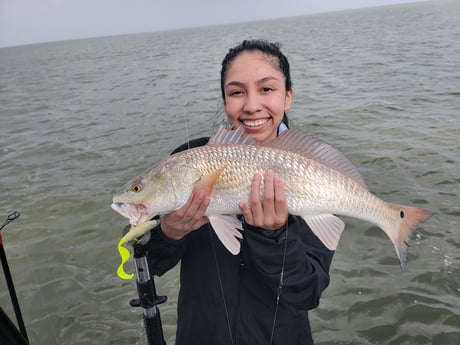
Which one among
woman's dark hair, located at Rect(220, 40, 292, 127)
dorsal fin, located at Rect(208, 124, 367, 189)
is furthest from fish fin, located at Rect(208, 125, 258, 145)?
woman's dark hair, located at Rect(220, 40, 292, 127)

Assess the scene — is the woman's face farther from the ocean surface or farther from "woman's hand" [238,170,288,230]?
the ocean surface

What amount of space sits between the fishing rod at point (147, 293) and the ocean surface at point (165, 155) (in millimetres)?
2135

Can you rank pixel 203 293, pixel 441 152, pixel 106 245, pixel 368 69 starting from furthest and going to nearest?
pixel 368 69 < pixel 441 152 < pixel 106 245 < pixel 203 293

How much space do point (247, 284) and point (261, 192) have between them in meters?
0.65

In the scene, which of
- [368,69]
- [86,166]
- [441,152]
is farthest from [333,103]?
[86,166]

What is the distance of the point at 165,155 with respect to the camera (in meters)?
9.59

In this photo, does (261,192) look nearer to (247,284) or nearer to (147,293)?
(247,284)

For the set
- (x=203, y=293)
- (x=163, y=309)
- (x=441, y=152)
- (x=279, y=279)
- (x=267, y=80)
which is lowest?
(x=163, y=309)

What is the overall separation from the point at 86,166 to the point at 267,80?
25.8 ft

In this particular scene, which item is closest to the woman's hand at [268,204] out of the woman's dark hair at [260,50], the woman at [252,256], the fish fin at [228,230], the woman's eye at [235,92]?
the woman at [252,256]

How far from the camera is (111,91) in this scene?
1983 centimetres

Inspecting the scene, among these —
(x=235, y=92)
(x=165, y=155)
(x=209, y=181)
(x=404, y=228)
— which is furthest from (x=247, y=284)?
(x=165, y=155)

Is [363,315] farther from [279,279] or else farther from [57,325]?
[57,325]

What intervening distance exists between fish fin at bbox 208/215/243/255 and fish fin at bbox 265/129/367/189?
0.52 metres
